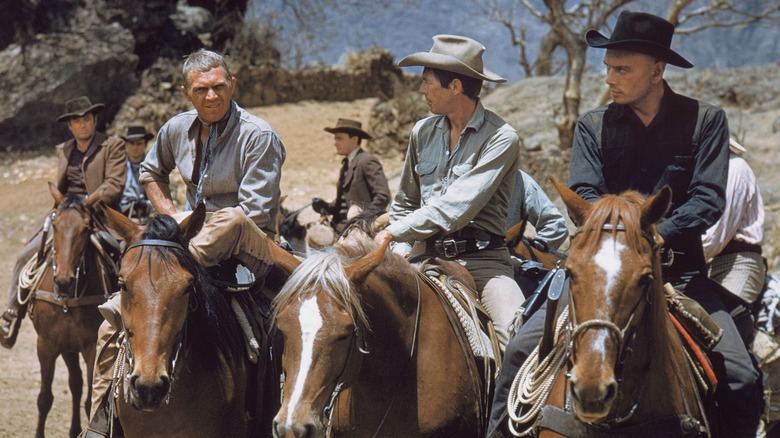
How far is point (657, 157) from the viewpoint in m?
4.63

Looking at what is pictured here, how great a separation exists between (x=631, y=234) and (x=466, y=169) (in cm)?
184

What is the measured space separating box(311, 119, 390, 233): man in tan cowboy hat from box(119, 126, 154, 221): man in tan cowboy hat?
7.01ft

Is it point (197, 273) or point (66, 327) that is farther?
point (66, 327)

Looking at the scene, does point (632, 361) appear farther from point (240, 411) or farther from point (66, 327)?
point (66, 327)

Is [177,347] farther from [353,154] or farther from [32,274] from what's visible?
[353,154]

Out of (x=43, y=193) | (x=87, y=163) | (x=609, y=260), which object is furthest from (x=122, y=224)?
(x=43, y=193)

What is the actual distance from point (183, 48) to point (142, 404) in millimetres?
19817

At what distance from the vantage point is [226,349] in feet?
15.9

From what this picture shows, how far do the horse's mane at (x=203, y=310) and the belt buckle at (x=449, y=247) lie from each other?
1.31 m

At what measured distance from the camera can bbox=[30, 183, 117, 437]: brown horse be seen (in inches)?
313

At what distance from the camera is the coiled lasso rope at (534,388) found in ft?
13.7

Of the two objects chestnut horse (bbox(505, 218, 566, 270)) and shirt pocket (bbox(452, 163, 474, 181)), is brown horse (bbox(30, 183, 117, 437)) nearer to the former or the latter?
chestnut horse (bbox(505, 218, 566, 270))

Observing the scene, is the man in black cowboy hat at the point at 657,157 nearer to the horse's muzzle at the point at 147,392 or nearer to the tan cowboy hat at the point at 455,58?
the tan cowboy hat at the point at 455,58

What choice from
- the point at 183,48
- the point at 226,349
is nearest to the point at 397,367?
the point at 226,349
